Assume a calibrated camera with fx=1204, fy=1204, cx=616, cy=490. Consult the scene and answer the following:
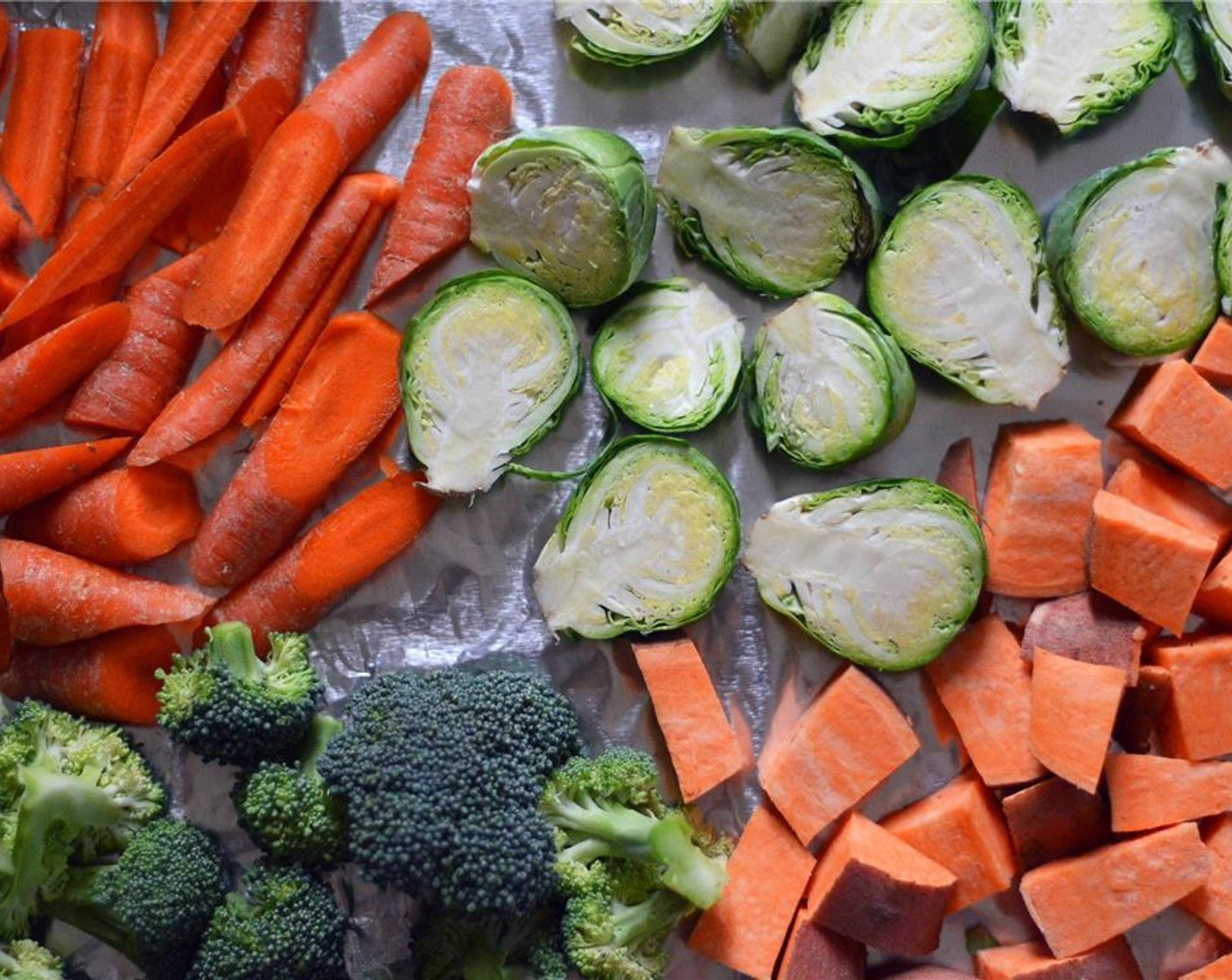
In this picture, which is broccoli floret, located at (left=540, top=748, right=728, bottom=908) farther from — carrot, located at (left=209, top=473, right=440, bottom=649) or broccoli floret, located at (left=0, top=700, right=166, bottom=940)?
broccoli floret, located at (left=0, top=700, right=166, bottom=940)

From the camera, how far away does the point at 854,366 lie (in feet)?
7.24

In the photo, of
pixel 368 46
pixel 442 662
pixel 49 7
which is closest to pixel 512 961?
pixel 442 662

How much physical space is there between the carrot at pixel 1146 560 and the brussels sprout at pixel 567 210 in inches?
39.5

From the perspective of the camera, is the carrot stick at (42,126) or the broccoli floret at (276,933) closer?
the broccoli floret at (276,933)

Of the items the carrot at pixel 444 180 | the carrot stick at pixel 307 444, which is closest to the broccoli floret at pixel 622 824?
the carrot stick at pixel 307 444

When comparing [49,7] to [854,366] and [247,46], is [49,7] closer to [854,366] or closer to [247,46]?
[247,46]

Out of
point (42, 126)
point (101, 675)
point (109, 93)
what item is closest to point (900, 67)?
point (109, 93)

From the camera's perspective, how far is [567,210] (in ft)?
7.16

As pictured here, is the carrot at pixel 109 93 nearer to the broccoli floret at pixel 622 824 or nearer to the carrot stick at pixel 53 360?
the carrot stick at pixel 53 360

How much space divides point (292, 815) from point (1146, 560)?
5.34 feet

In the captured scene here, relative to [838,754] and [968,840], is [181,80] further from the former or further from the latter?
[968,840]

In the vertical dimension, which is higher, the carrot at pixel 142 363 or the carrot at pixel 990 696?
the carrot at pixel 142 363

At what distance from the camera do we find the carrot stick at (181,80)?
2.32m

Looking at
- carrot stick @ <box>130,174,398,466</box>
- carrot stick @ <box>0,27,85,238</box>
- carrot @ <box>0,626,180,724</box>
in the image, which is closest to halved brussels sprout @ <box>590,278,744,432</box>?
carrot stick @ <box>130,174,398,466</box>
